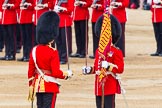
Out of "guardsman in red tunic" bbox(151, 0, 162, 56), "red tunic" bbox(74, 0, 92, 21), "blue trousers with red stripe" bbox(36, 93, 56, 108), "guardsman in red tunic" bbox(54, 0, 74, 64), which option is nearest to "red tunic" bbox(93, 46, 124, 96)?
"blue trousers with red stripe" bbox(36, 93, 56, 108)

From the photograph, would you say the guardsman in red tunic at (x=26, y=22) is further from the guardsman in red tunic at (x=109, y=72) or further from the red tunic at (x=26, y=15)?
the guardsman in red tunic at (x=109, y=72)

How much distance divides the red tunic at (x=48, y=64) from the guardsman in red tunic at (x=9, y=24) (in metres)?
7.37

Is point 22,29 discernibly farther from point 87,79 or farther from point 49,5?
point 87,79

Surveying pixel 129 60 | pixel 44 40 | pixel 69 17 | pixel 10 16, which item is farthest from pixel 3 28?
pixel 44 40

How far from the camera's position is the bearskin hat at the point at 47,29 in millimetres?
9930

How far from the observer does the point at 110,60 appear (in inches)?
389

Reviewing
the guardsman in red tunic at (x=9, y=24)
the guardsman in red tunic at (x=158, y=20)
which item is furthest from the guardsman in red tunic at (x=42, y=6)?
the guardsman in red tunic at (x=158, y=20)

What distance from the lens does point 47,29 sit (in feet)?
33.1

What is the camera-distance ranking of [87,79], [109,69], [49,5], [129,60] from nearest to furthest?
[109,69] → [87,79] → [49,5] → [129,60]

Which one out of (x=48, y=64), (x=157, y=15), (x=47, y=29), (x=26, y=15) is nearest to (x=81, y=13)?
(x=26, y=15)

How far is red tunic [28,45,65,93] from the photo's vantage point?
31.7 ft

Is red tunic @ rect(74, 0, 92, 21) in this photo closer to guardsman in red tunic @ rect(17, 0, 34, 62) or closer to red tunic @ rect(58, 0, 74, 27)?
Answer: red tunic @ rect(58, 0, 74, 27)

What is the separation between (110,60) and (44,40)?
0.83m

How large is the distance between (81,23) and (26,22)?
1417 millimetres
